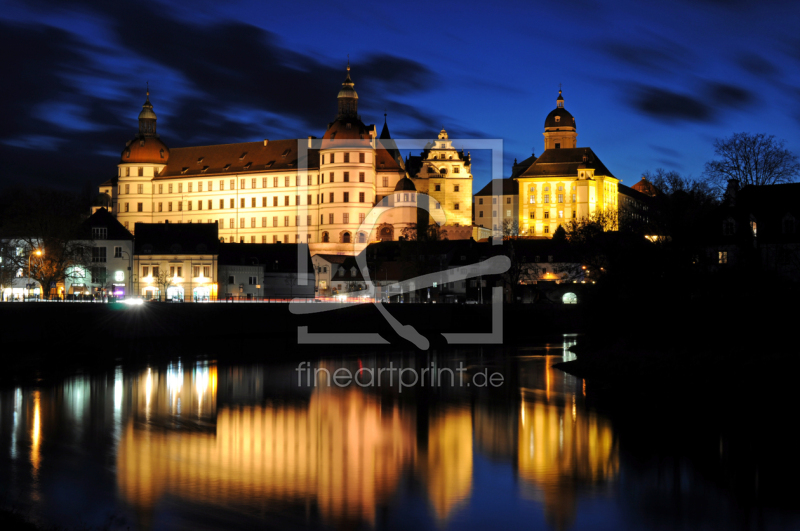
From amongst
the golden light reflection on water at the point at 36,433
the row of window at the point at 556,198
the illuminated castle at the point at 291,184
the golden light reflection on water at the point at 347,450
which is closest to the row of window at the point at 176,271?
the illuminated castle at the point at 291,184

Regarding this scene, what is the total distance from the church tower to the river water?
123 m

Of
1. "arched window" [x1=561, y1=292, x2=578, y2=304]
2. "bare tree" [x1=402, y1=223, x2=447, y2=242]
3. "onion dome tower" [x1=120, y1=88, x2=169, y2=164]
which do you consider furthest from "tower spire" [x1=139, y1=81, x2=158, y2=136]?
"arched window" [x1=561, y1=292, x2=578, y2=304]

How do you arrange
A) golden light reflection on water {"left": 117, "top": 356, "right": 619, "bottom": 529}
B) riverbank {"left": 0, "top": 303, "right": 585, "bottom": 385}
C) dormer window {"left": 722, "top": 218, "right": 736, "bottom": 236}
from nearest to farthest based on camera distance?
golden light reflection on water {"left": 117, "top": 356, "right": 619, "bottom": 529}
riverbank {"left": 0, "top": 303, "right": 585, "bottom": 385}
dormer window {"left": 722, "top": 218, "right": 736, "bottom": 236}

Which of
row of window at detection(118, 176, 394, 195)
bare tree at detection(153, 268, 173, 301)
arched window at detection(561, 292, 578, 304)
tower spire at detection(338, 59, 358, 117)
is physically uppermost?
tower spire at detection(338, 59, 358, 117)

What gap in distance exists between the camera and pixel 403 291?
8488 cm

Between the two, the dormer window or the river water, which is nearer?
the river water

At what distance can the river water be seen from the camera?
54.9ft

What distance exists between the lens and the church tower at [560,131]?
15238 centimetres

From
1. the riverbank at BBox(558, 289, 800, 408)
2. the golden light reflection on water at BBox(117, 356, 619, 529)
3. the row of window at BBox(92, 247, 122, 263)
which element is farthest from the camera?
the row of window at BBox(92, 247, 122, 263)

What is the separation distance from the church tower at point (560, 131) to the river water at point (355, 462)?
123008mm

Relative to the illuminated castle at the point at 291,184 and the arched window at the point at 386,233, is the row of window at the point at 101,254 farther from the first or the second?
the arched window at the point at 386,233

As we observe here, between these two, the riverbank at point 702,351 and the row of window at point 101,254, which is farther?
the row of window at point 101,254

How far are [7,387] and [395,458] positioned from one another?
58.5 ft

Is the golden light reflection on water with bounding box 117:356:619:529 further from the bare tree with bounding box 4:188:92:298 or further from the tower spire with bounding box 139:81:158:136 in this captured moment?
the tower spire with bounding box 139:81:158:136
